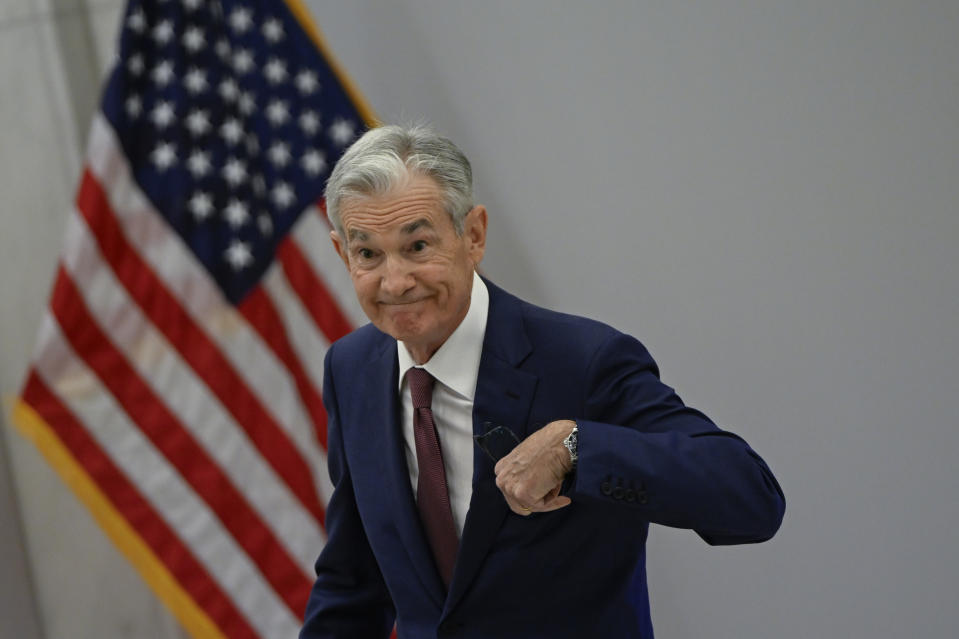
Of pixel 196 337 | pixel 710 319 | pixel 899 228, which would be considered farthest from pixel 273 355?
pixel 899 228

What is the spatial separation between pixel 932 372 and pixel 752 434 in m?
0.51

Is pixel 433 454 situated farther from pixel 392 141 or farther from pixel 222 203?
pixel 222 203

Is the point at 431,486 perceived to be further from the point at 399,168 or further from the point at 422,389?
the point at 399,168

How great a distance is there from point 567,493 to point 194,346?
1953mm

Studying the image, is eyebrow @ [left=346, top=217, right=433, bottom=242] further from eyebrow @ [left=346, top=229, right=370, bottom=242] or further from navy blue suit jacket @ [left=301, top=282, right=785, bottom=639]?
navy blue suit jacket @ [left=301, top=282, right=785, bottom=639]

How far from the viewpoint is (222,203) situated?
9.73 ft

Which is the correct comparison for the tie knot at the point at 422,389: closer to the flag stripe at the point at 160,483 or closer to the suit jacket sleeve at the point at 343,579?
the suit jacket sleeve at the point at 343,579

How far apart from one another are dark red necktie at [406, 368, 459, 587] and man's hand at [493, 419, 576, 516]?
0.88 ft

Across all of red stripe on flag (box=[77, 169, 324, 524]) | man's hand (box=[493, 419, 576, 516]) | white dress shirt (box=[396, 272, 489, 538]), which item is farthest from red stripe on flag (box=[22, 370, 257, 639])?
man's hand (box=[493, 419, 576, 516])

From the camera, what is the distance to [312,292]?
304 centimetres

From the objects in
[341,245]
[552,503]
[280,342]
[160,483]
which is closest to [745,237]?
[280,342]

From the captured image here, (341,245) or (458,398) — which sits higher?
(341,245)

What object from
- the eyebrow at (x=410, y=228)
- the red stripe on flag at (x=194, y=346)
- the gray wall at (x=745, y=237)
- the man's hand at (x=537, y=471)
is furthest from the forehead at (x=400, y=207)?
the red stripe on flag at (x=194, y=346)

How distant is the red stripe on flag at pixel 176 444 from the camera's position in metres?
2.91
